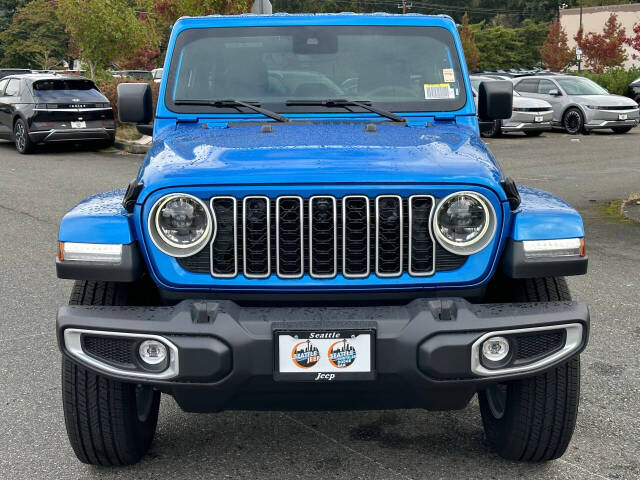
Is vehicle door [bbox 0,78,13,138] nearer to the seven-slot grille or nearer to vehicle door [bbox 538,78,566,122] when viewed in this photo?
vehicle door [bbox 538,78,566,122]

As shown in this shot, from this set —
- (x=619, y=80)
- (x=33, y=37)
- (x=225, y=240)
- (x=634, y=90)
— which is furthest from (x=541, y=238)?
(x=33, y=37)

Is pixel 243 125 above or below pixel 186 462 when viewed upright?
above

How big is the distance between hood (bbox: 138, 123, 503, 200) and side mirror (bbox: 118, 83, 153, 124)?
31.9 inches

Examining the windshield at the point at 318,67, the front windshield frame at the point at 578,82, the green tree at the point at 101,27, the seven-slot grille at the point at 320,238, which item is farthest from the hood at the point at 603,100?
the seven-slot grille at the point at 320,238

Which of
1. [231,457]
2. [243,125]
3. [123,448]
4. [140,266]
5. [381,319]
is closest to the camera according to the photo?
[381,319]

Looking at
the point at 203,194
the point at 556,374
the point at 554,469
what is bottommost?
the point at 554,469

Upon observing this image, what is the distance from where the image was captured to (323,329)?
321 cm

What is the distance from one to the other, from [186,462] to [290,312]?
1087mm

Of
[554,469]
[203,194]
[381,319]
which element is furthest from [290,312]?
[554,469]

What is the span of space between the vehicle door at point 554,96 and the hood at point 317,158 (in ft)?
65.8

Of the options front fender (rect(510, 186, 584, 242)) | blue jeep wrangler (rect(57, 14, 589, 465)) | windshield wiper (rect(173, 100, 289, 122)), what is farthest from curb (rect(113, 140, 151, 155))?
front fender (rect(510, 186, 584, 242))

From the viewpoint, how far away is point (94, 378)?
3.56m

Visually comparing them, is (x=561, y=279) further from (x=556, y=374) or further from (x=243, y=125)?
(x=243, y=125)

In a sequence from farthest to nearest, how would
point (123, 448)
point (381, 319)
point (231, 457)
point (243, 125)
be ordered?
point (243, 125) → point (231, 457) → point (123, 448) → point (381, 319)
